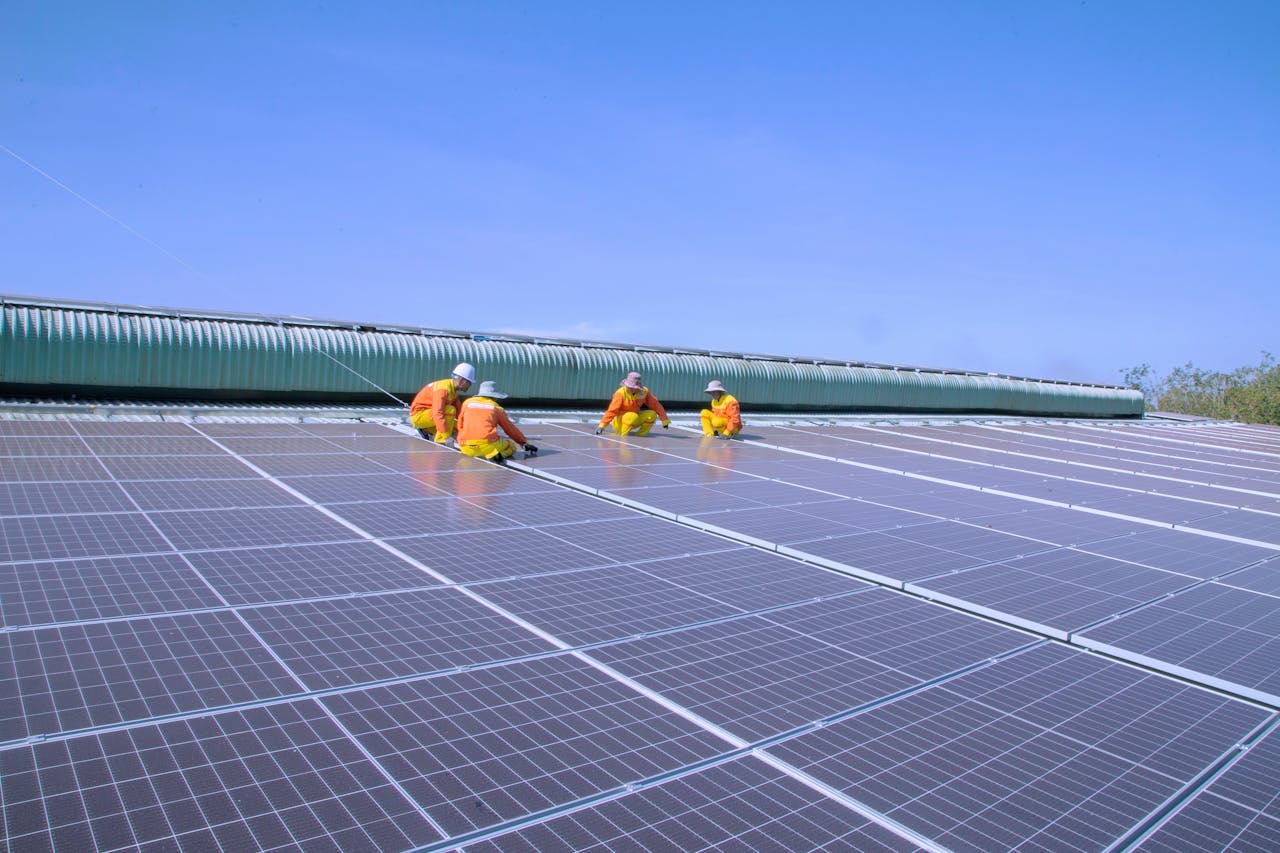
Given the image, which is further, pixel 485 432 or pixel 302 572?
pixel 485 432

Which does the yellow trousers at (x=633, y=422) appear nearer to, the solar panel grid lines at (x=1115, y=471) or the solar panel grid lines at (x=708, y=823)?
the solar panel grid lines at (x=1115, y=471)

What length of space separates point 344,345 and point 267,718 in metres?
11.5

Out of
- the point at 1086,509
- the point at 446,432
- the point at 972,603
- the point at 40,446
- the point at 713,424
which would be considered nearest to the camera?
the point at 972,603

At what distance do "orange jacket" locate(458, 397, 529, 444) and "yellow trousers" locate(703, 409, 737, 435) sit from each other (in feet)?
16.1

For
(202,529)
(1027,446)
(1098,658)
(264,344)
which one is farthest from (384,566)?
(1027,446)

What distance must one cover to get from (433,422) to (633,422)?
3.30 meters

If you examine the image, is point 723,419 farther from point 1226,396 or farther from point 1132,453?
point 1226,396

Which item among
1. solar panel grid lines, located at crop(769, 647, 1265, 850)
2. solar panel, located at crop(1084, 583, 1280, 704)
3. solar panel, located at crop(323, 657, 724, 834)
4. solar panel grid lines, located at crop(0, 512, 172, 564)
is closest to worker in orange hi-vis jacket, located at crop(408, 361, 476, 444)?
solar panel grid lines, located at crop(0, 512, 172, 564)

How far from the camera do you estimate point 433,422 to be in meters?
12.1

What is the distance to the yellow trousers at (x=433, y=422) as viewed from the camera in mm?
11797

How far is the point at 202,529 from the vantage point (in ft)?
21.3

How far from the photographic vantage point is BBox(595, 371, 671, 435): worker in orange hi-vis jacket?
13.9 metres

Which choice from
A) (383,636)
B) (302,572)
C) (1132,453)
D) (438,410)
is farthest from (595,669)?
(1132,453)

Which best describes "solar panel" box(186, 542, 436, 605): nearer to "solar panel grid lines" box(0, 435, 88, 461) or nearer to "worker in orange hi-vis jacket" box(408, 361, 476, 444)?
"solar panel grid lines" box(0, 435, 88, 461)
